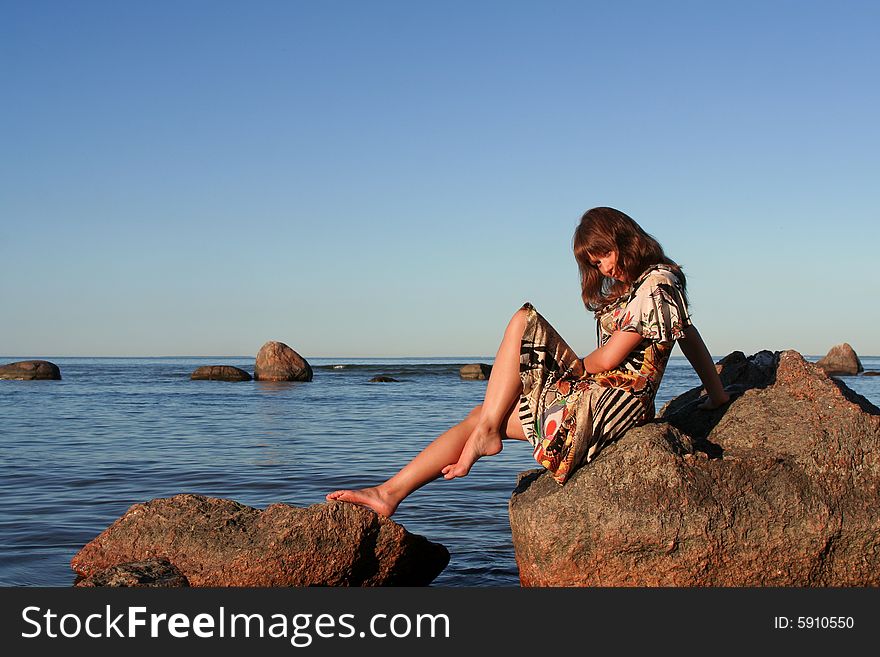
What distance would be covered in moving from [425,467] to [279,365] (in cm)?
3325

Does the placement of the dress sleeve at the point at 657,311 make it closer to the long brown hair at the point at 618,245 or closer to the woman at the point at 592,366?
the woman at the point at 592,366

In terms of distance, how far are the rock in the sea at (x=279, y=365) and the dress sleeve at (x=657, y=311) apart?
33.8 meters

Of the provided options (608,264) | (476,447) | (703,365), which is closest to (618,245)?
(608,264)

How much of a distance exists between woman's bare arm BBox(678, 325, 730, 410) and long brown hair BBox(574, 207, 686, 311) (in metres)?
0.33

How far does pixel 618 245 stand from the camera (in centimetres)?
538

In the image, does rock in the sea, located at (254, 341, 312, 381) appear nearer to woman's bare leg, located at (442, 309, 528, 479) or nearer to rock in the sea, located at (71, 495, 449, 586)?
rock in the sea, located at (71, 495, 449, 586)

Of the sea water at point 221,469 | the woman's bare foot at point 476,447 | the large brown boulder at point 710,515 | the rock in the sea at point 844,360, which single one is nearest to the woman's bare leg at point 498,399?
the woman's bare foot at point 476,447

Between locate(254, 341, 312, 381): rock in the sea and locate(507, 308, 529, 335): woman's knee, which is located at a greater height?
locate(507, 308, 529, 335): woman's knee

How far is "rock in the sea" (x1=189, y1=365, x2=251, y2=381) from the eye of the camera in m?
39.6

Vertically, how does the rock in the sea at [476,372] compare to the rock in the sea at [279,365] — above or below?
below

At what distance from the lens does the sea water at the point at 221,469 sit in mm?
7262

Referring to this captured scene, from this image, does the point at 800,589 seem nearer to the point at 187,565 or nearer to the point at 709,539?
the point at 709,539

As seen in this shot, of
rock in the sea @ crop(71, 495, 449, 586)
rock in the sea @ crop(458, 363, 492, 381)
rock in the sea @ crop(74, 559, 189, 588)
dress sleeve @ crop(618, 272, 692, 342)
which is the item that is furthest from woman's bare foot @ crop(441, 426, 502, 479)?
rock in the sea @ crop(458, 363, 492, 381)

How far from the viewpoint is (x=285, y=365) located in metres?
38.3
